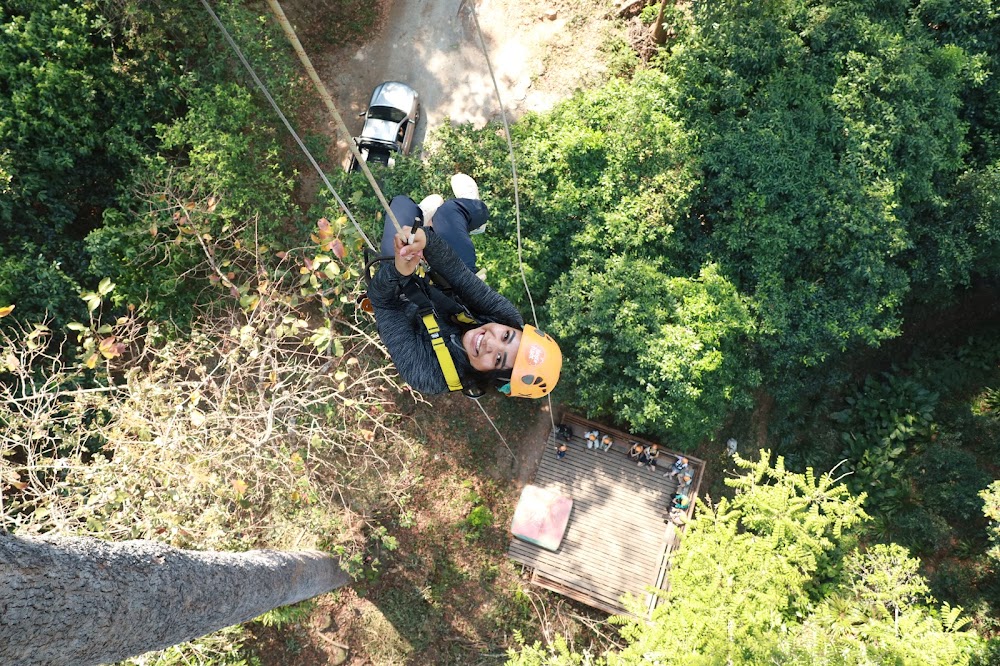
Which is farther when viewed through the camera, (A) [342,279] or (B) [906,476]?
(B) [906,476]

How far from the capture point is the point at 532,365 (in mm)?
5598

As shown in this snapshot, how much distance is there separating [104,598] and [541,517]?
829cm

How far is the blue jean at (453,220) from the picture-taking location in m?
5.84

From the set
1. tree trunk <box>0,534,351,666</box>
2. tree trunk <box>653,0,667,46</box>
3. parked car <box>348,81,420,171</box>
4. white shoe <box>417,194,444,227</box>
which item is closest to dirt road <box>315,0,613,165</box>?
parked car <box>348,81,420,171</box>

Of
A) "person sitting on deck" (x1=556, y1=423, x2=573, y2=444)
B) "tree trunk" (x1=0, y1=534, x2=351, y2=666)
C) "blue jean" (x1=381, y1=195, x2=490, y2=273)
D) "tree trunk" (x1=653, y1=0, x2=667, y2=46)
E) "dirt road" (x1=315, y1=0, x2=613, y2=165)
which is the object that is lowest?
"tree trunk" (x1=0, y1=534, x2=351, y2=666)

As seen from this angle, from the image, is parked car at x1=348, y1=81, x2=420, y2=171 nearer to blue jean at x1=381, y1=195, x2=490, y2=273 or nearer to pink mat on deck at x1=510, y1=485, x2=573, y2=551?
blue jean at x1=381, y1=195, x2=490, y2=273

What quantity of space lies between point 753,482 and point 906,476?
5.10 m

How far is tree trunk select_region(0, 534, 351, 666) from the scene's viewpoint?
349cm

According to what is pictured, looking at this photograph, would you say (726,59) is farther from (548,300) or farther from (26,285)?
(26,285)

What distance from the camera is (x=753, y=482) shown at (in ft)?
33.3

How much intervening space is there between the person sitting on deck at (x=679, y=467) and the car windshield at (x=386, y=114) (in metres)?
8.97

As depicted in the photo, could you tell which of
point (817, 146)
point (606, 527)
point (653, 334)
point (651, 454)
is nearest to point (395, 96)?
point (653, 334)

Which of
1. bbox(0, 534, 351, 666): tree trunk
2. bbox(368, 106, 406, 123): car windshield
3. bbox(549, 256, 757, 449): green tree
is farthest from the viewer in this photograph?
bbox(368, 106, 406, 123): car windshield

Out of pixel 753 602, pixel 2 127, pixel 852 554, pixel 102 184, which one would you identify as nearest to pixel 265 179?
pixel 102 184
